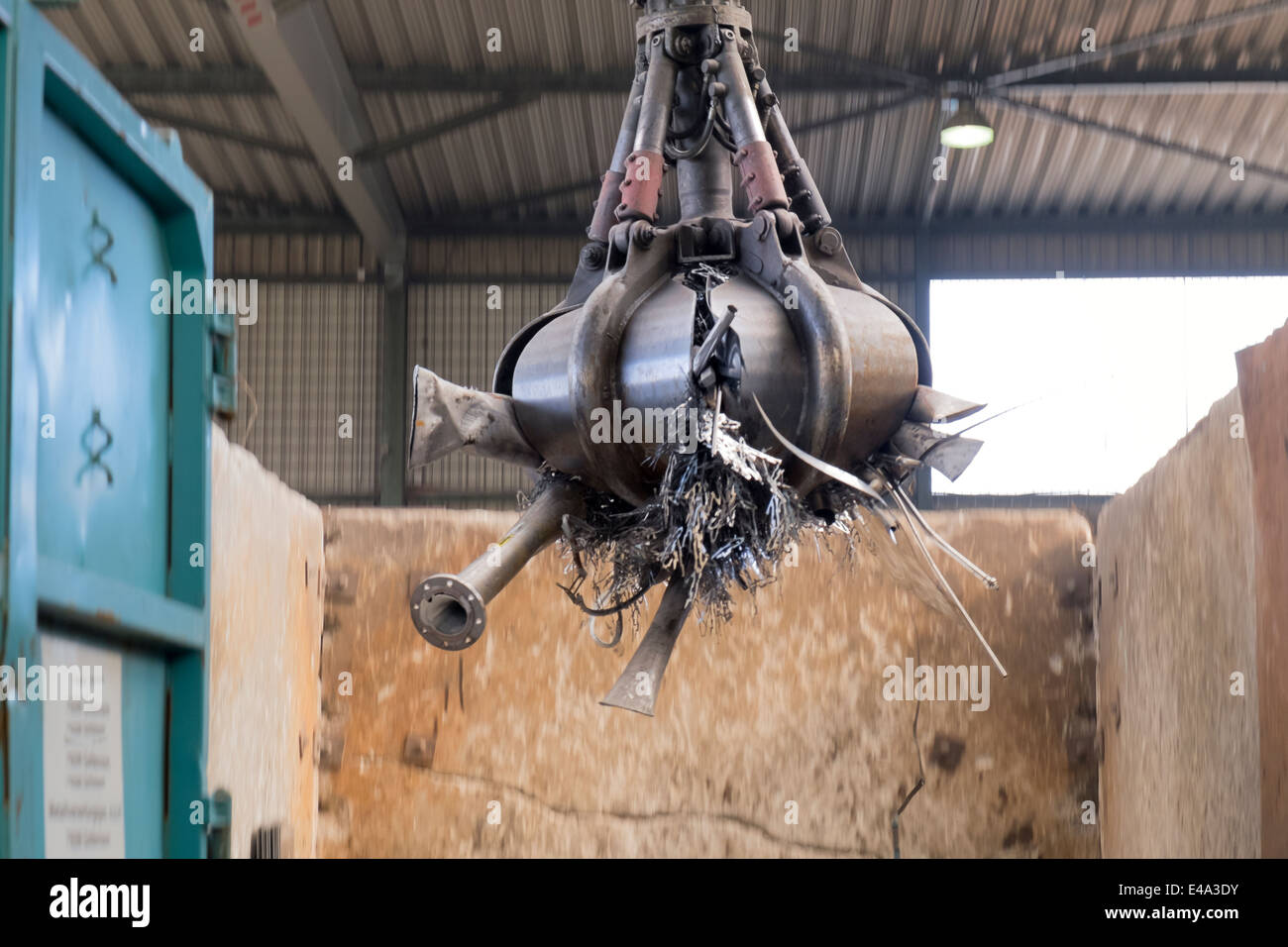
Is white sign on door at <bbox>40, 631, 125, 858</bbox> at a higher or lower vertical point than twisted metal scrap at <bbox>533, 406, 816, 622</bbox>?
lower

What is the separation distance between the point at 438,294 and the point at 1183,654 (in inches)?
297

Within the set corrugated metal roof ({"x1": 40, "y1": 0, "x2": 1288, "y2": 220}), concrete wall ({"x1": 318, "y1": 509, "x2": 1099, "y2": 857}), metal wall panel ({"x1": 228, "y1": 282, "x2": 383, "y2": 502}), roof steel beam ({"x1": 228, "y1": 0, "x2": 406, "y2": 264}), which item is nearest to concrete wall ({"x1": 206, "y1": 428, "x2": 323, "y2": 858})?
concrete wall ({"x1": 318, "y1": 509, "x2": 1099, "y2": 857})

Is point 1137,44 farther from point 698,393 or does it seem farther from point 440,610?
point 440,610

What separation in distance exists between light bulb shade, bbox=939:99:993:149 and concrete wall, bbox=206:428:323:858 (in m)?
4.61

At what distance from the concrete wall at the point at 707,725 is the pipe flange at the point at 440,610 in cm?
297

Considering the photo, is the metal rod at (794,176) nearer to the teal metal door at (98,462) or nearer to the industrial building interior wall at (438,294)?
the teal metal door at (98,462)

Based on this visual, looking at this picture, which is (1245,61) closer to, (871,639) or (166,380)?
(871,639)

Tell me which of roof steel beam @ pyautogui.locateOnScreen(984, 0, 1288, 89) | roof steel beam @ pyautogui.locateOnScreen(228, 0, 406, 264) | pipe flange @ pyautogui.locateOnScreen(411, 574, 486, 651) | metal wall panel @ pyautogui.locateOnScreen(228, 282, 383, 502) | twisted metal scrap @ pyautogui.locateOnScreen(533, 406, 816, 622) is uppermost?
roof steel beam @ pyautogui.locateOnScreen(984, 0, 1288, 89)

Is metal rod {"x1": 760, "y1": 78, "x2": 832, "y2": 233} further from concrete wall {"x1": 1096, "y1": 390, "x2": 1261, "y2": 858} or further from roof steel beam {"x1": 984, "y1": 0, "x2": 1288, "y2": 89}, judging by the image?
roof steel beam {"x1": 984, "y1": 0, "x2": 1288, "y2": 89}

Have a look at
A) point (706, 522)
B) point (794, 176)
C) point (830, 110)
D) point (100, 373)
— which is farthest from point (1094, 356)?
point (100, 373)

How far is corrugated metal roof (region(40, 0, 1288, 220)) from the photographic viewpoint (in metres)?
8.42

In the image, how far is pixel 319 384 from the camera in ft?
36.0
